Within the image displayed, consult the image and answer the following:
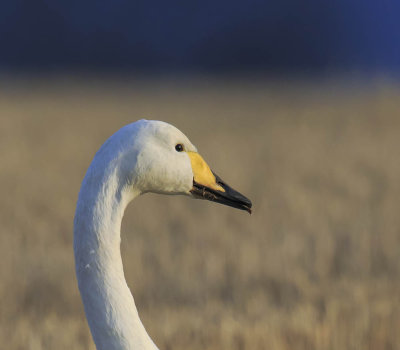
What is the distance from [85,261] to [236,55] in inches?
2504

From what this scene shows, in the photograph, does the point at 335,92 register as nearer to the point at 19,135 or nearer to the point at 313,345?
the point at 19,135

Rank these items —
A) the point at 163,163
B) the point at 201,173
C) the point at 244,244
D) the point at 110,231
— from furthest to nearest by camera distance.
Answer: the point at 244,244 → the point at 201,173 → the point at 163,163 → the point at 110,231

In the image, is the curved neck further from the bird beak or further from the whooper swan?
the bird beak

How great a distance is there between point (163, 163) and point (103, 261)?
423 mm

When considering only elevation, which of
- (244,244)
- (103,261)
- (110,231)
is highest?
(244,244)

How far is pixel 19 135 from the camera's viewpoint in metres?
15.4

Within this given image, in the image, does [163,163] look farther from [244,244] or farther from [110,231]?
[244,244]

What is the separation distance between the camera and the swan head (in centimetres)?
293

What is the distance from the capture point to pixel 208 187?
3223 millimetres

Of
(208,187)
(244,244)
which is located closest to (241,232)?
(244,244)

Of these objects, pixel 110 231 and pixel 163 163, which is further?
pixel 163 163

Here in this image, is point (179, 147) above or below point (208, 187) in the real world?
above

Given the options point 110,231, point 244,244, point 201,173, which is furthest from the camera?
point 244,244

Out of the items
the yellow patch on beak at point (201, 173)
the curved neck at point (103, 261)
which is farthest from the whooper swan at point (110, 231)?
the yellow patch on beak at point (201, 173)
